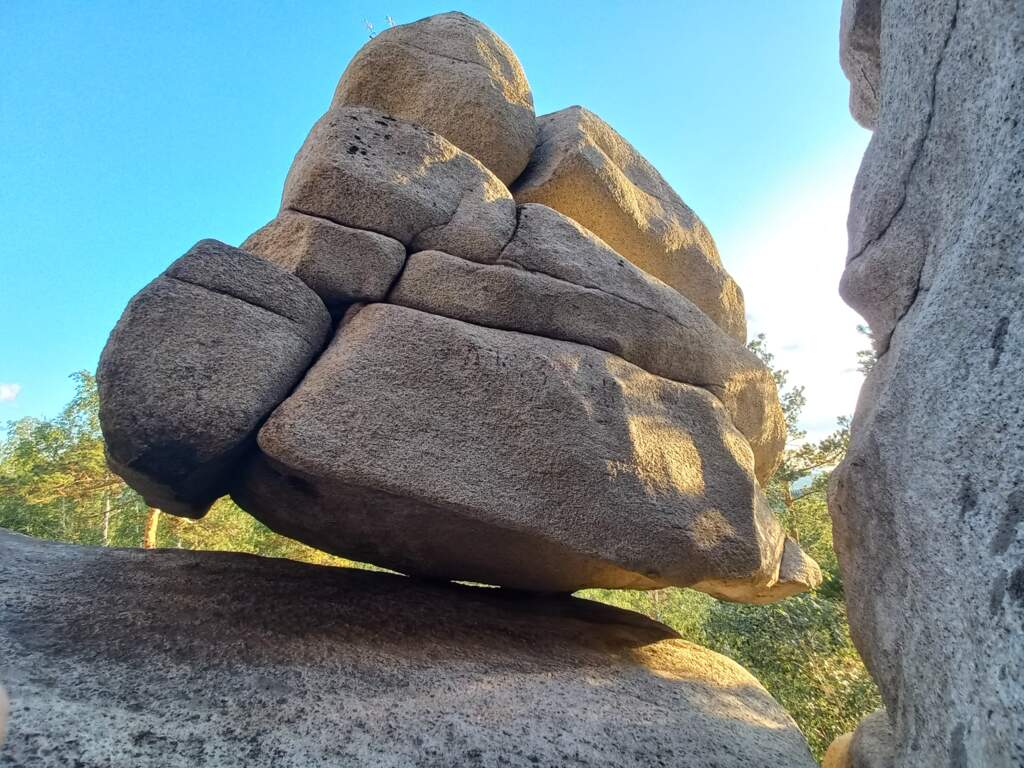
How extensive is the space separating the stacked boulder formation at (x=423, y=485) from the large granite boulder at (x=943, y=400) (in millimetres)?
1141

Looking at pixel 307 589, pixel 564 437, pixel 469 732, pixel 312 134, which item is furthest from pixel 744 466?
pixel 312 134

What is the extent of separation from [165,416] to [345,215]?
1921 millimetres

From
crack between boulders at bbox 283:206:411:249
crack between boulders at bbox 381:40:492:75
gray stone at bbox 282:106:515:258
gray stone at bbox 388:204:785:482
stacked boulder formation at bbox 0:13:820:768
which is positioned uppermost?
crack between boulders at bbox 381:40:492:75

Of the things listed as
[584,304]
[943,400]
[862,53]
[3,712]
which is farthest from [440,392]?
[862,53]

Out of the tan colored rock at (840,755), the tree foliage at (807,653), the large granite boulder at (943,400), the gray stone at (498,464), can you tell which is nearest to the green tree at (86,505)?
the tree foliage at (807,653)

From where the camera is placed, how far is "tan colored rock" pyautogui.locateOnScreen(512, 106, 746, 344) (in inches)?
235

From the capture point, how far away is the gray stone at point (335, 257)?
13.0 ft

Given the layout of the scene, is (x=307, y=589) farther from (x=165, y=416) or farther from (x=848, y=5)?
(x=848, y=5)

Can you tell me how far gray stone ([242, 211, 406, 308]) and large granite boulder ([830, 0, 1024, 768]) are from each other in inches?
130

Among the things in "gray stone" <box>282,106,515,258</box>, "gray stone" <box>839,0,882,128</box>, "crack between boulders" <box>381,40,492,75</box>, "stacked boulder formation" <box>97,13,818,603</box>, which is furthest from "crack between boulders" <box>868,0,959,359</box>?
"crack between boulders" <box>381,40,492,75</box>

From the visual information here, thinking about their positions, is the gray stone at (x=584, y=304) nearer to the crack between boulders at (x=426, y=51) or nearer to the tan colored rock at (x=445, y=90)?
the tan colored rock at (x=445, y=90)

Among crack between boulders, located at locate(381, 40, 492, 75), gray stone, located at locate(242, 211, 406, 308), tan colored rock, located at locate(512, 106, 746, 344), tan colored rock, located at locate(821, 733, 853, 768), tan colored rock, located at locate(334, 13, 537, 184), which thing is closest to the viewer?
tan colored rock, located at locate(821, 733, 853, 768)

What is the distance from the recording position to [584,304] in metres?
4.32

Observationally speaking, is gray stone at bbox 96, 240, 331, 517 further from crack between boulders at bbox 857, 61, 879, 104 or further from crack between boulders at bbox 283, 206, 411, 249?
crack between boulders at bbox 857, 61, 879, 104
